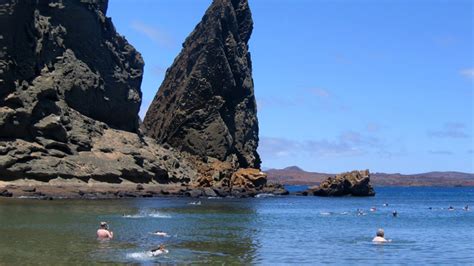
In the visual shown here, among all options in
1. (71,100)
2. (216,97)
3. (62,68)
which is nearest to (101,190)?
(71,100)

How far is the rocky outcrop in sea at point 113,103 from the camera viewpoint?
86375 mm

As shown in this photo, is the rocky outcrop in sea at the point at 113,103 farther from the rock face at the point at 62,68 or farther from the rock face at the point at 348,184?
the rock face at the point at 348,184

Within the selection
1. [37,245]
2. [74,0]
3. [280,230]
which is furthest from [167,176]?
[37,245]

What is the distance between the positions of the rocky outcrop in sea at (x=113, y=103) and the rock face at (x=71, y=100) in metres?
0.16

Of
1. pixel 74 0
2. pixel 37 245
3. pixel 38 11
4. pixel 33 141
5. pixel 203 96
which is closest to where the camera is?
pixel 37 245

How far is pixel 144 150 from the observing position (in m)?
108

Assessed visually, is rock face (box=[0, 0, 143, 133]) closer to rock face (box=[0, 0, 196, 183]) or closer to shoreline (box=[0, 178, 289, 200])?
rock face (box=[0, 0, 196, 183])

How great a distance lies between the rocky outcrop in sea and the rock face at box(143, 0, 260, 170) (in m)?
0.24

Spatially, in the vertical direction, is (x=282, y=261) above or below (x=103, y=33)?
below

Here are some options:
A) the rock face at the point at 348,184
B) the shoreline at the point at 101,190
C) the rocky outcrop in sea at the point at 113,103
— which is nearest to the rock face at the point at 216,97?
the rocky outcrop in sea at the point at 113,103

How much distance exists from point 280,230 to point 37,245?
19.1 meters

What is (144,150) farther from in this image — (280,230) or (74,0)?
(280,230)

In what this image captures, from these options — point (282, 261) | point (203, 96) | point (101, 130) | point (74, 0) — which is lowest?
point (282, 261)

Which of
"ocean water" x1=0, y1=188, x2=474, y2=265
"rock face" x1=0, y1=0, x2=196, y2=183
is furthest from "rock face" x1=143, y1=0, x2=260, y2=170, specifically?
"ocean water" x1=0, y1=188, x2=474, y2=265
